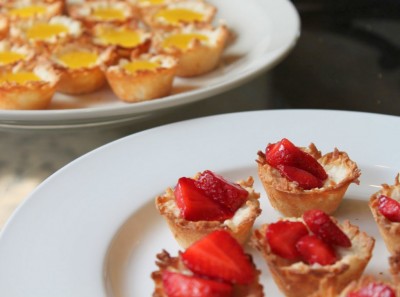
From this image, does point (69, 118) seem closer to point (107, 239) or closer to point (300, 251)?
point (107, 239)

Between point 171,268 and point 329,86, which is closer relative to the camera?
point 171,268

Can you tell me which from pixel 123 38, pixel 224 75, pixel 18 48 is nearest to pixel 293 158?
pixel 224 75

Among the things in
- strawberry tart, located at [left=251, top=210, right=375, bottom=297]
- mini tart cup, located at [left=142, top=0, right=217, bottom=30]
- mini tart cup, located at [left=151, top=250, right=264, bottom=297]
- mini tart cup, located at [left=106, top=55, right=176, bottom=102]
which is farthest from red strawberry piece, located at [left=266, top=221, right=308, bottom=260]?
mini tart cup, located at [left=142, top=0, right=217, bottom=30]

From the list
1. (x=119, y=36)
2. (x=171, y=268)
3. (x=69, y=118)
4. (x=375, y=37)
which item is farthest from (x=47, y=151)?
(x=375, y=37)

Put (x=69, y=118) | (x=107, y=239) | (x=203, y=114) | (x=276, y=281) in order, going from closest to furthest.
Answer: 1. (x=276, y=281)
2. (x=107, y=239)
3. (x=69, y=118)
4. (x=203, y=114)

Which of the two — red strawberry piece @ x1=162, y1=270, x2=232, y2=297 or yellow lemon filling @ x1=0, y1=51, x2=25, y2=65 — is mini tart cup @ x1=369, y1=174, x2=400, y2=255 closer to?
red strawberry piece @ x1=162, y1=270, x2=232, y2=297

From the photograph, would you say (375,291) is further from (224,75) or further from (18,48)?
(18,48)

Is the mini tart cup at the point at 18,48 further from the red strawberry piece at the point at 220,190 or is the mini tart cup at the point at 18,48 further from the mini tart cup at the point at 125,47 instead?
the red strawberry piece at the point at 220,190
